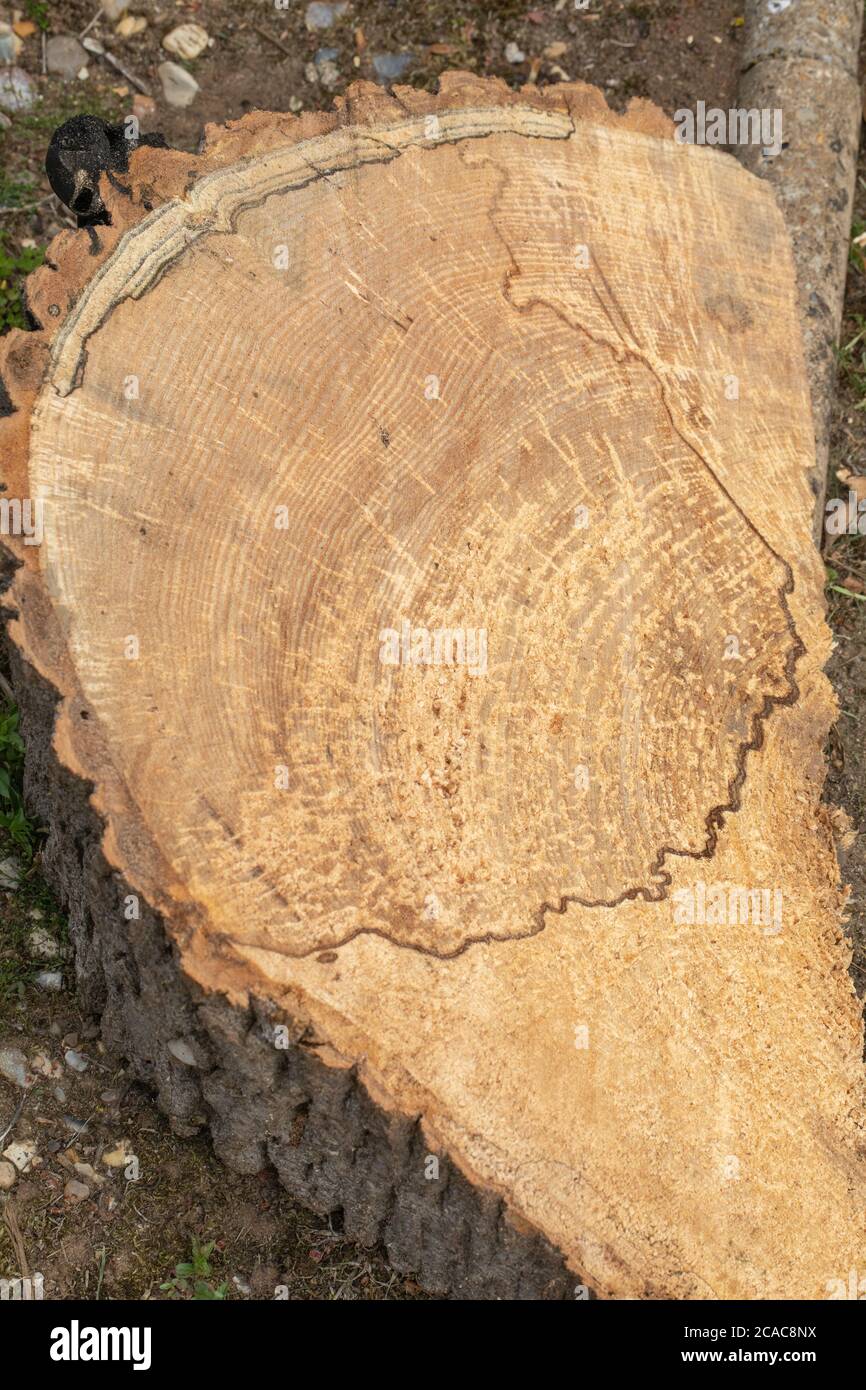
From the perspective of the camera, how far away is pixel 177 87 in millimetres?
4203

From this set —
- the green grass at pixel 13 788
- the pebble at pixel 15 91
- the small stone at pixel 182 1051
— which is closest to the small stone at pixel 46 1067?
the green grass at pixel 13 788

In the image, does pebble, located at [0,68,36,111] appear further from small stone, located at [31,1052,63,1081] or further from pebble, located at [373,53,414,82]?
small stone, located at [31,1052,63,1081]

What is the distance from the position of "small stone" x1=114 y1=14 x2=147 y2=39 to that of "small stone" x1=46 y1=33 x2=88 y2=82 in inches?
5.7

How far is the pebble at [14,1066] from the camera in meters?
3.04

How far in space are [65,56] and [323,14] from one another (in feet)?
2.88

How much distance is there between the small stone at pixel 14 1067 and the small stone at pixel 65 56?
122 inches

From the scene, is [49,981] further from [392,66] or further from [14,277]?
[392,66]

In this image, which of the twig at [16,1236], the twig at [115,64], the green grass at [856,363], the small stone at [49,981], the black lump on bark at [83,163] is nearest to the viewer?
the black lump on bark at [83,163]

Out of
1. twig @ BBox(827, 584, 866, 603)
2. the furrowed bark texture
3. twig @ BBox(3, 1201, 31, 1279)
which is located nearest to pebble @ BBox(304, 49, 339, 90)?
twig @ BBox(827, 584, 866, 603)

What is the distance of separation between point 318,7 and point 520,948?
3.46 meters

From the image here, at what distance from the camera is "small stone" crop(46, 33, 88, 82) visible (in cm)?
416

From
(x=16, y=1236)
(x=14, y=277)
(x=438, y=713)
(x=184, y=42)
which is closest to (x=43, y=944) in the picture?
(x=16, y=1236)

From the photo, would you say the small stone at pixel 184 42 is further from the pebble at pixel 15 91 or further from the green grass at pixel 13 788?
the green grass at pixel 13 788

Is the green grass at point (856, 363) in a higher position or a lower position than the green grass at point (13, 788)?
higher
